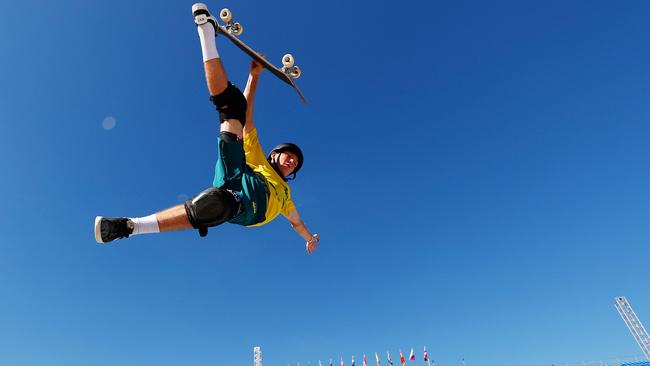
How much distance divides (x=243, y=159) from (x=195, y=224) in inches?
37.2

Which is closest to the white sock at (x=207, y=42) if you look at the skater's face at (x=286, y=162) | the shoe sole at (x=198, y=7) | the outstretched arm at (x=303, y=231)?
the shoe sole at (x=198, y=7)

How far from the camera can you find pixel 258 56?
479cm

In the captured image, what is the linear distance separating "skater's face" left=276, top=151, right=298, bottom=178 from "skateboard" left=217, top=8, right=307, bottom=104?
3.14ft

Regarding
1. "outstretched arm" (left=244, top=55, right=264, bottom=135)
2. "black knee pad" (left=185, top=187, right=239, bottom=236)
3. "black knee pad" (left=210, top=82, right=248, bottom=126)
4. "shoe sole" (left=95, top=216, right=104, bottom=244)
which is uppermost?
"outstretched arm" (left=244, top=55, right=264, bottom=135)

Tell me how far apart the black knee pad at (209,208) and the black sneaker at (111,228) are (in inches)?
24.3

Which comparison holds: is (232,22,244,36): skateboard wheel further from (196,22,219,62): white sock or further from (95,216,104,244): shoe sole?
(95,216,104,244): shoe sole

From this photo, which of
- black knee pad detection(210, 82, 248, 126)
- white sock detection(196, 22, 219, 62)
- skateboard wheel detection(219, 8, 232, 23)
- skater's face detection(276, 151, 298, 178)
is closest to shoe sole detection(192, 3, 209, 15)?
white sock detection(196, 22, 219, 62)

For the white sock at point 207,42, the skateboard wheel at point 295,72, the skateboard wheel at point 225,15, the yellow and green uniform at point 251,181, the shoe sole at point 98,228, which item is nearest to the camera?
the shoe sole at point 98,228

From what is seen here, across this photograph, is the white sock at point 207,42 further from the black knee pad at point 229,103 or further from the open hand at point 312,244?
the open hand at point 312,244

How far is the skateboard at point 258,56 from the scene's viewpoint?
4.40 m

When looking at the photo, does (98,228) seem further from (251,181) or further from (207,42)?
(207,42)

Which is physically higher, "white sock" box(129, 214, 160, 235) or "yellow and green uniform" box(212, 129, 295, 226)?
"yellow and green uniform" box(212, 129, 295, 226)

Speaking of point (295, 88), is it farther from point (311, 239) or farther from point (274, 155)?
point (311, 239)

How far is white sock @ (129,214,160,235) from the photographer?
3744mm
